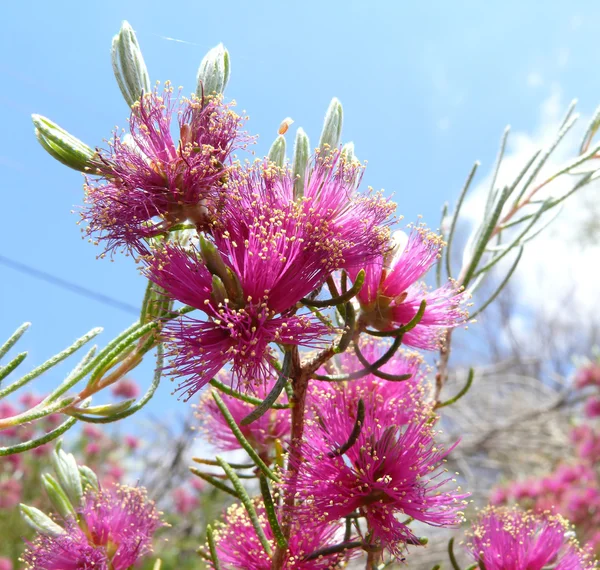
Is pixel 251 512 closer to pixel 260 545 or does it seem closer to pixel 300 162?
pixel 260 545

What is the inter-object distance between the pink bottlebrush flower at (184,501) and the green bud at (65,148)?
15.1 ft

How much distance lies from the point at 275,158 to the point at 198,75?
149 mm

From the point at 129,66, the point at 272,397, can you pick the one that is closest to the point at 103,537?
the point at 272,397

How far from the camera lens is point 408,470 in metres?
0.84

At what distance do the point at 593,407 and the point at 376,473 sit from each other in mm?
4237

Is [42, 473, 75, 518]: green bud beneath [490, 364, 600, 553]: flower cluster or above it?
beneath

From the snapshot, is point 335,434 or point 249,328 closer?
point 249,328

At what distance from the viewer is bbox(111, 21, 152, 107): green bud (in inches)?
31.0

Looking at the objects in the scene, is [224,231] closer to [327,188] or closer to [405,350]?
[327,188]

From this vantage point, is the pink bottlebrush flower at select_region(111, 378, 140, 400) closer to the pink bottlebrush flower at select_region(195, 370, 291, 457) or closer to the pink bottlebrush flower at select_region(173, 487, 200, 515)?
the pink bottlebrush flower at select_region(173, 487, 200, 515)

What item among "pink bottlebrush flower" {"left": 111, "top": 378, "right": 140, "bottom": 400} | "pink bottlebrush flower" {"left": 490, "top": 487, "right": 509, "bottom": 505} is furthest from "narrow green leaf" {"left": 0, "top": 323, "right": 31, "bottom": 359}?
"pink bottlebrush flower" {"left": 111, "top": 378, "right": 140, "bottom": 400}

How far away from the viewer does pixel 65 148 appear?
0.76m

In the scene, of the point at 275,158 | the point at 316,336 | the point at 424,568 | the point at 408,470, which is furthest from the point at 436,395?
the point at 424,568

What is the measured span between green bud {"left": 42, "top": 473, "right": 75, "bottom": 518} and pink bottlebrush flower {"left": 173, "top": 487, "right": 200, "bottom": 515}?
14.0 feet
